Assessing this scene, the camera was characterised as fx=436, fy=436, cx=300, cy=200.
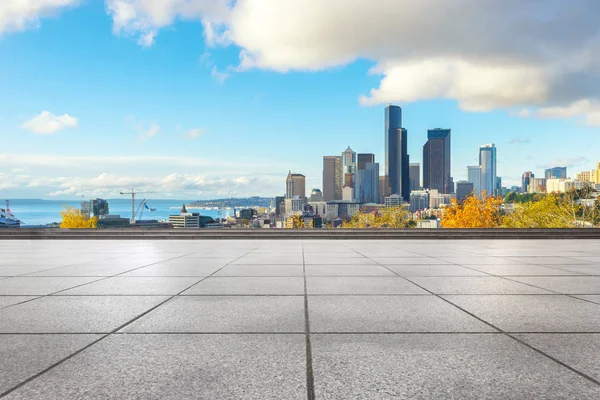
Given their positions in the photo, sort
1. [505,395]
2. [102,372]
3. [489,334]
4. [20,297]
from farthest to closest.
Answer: [20,297]
[489,334]
[102,372]
[505,395]

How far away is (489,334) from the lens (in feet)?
16.4

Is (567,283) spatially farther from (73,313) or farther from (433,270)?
(73,313)

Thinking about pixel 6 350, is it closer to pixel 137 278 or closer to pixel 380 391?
pixel 380 391

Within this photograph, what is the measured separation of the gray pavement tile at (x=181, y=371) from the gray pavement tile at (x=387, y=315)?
89 cm

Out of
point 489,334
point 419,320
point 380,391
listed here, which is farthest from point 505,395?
point 419,320

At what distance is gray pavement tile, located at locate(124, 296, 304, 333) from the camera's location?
5.29 m

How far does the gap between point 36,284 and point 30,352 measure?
500 centimetres

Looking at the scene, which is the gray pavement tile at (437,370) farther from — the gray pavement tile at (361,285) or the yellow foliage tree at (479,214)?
the yellow foliage tree at (479,214)

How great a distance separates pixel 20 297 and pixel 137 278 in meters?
2.40

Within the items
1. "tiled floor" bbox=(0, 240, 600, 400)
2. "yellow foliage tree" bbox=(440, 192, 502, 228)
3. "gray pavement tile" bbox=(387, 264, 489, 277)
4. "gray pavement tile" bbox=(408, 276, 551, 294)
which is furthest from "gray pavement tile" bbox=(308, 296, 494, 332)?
"yellow foliage tree" bbox=(440, 192, 502, 228)

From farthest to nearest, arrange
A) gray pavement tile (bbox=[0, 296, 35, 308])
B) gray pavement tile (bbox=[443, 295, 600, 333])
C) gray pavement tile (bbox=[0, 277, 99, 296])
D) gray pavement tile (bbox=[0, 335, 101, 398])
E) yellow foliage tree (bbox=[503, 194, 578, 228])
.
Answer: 1. yellow foliage tree (bbox=[503, 194, 578, 228])
2. gray pavement tile (bbox=[0, 277, 99, 296])
3. gray pavement tile (bbox=[0, 296, 35, 308])
4. gray pavement tile (bbox=[443, 295, 600, 333])
5. gray pavement tile (bbox=[0, 335, 101, 398])

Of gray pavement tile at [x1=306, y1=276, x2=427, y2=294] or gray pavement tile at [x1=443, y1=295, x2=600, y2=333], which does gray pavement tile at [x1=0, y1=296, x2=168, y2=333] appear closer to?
gray pavement tile at [x1=306, y1=276, x2=427, y2=294]

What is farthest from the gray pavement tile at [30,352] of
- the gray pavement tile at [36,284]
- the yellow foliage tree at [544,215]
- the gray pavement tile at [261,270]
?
the yellow foliage tree at [544,215]

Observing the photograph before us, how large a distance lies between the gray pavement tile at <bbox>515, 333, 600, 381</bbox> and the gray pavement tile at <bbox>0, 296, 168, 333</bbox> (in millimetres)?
4880
